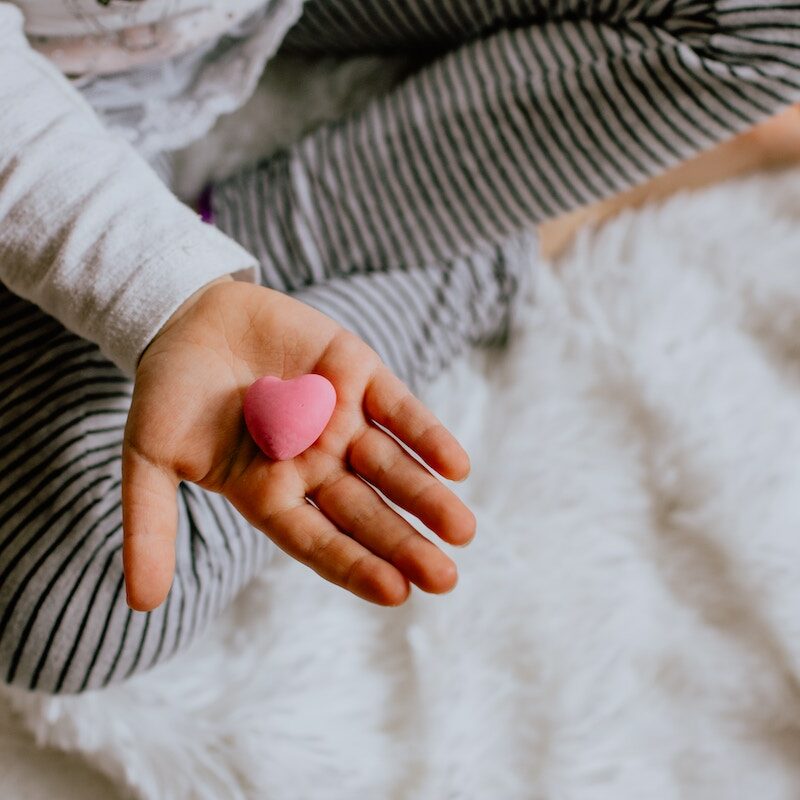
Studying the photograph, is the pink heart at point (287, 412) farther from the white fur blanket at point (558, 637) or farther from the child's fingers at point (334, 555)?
the white fur blanket at point (558, 637)

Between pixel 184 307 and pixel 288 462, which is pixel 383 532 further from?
pixel 184 307

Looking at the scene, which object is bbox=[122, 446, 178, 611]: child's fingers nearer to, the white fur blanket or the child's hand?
the child's hand

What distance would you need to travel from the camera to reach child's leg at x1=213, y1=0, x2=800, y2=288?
56cm

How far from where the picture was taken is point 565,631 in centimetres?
59

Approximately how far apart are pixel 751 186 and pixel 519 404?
33 cm

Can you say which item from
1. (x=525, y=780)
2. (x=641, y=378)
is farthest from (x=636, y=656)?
(x=641, y=378)

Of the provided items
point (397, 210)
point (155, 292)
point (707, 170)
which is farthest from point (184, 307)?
point (707, 170)

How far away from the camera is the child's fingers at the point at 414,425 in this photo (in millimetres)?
392

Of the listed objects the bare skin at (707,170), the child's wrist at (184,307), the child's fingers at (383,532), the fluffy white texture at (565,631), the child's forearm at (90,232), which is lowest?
the fluffy white texture at (565,631)

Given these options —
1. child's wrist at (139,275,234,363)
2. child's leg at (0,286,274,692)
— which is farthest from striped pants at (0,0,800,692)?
child's wrist at (139,275,234,363)

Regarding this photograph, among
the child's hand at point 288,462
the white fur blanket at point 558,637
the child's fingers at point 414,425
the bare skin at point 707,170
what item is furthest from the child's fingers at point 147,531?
the bare skin at point 707,170

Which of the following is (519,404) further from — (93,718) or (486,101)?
(93,718)

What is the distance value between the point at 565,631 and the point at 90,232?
419mm

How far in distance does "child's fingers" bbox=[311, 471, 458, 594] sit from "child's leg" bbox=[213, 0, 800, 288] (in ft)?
0.98
